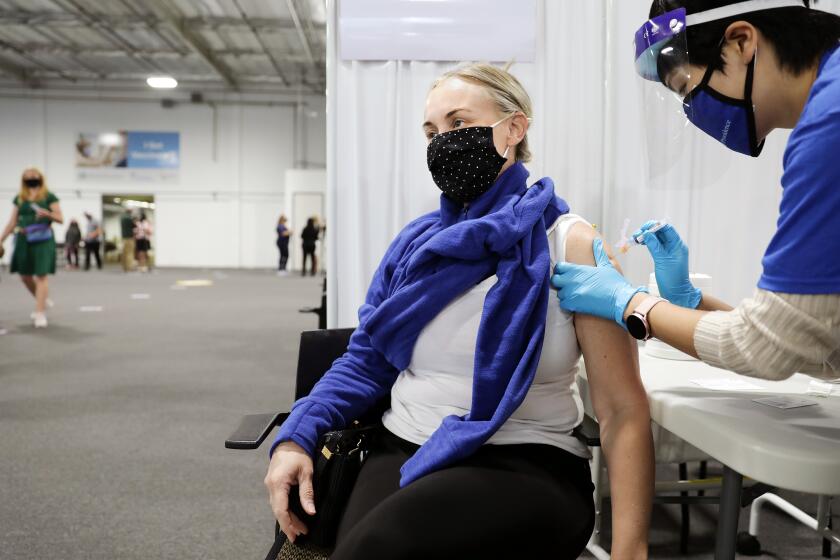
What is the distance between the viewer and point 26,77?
14266 millimetres

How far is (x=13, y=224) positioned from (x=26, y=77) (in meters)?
11.3

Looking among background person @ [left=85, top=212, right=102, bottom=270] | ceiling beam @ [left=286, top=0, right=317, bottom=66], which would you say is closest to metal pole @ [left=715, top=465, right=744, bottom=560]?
ceiling beam @ [left=286, top=0, right=317, bottom=66]

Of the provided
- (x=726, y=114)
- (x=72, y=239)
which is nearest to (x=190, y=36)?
(x=72, y=239)

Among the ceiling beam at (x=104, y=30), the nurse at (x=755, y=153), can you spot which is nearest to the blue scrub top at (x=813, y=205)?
the nurse at (x=755, y=153)

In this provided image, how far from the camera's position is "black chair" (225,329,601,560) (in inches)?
45.6

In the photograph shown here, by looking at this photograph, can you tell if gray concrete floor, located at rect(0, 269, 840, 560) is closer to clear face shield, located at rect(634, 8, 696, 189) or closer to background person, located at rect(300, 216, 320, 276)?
clear face shield, located at rect(634, 8, 696, 189)

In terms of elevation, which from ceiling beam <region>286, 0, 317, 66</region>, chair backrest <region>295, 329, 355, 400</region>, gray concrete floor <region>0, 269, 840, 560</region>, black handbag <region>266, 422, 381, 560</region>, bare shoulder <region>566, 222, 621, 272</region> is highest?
ceiling beam <region>286, 0, 317, 66</region>

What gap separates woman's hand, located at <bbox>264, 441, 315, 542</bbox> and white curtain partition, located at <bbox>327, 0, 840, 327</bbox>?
1107 millimetres

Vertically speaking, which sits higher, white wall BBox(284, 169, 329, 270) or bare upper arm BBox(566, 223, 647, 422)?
white wall BBox(284, 169, 329, 270)

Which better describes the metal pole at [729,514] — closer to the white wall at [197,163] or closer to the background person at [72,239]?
the white wall at [197,163]

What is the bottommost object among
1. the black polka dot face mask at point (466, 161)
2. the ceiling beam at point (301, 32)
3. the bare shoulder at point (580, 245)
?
the bare shoulder at point (580, 245)

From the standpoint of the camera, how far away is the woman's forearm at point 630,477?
1029mm

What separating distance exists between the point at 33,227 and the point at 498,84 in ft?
17.8

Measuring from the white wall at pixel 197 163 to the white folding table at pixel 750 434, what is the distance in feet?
47.5
